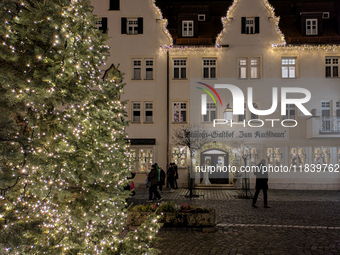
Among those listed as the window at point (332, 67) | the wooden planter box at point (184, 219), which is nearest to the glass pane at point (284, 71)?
the window at point (332, 67)

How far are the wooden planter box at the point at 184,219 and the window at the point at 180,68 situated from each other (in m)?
14.4

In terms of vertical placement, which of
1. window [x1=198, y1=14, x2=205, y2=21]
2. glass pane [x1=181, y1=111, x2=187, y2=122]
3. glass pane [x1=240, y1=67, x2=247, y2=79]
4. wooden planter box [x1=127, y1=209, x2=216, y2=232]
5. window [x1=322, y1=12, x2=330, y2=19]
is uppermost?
window [x1=322, y1=12, x2=330, y2=19]

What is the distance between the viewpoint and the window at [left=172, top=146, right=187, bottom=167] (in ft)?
70.2

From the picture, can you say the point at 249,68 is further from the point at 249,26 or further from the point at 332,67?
the point at 332,67

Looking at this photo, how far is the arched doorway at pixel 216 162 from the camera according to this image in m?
21.5

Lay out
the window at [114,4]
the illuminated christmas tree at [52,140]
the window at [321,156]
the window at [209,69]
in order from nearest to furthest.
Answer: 1. the illuminated christmas tree at [52,140]
2. the window at [321,156]
3. the window at [209,69]
4. the window at [114,4]

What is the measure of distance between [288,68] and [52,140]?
20.4 meters

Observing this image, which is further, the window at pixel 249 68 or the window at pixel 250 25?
the window at pixel 250 25

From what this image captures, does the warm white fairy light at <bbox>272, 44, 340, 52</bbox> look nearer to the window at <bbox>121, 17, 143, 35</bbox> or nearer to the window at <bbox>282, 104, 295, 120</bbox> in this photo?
the window at <bbox>282, 104, 295, 120</bbox>

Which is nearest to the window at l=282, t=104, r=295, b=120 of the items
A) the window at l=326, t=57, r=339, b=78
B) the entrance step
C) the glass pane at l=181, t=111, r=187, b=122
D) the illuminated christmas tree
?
the window at l=326, t=57, r=339, b=78

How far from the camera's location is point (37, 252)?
342 centimetres

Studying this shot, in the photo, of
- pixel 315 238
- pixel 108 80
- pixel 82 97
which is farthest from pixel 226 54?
pixel 82 97

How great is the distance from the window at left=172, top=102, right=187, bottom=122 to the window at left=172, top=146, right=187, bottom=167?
1851 millimetres

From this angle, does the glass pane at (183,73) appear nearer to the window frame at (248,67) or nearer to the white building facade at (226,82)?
the white building facade at (226,82)
